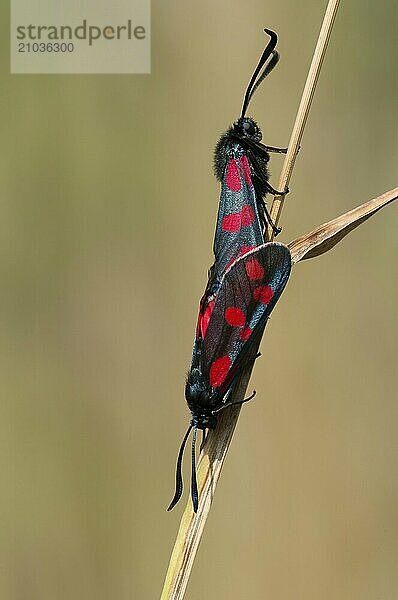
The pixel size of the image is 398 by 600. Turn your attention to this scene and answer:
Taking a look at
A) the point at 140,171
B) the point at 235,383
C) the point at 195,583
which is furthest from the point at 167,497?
the point at 235,383

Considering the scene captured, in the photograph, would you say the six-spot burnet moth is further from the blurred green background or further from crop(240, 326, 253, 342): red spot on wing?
the blurred green background

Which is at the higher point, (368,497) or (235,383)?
(235,383)

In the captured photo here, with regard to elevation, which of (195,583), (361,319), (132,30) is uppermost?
(132,30)

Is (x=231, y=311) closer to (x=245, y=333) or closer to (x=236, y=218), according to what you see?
(x=245, y=333)

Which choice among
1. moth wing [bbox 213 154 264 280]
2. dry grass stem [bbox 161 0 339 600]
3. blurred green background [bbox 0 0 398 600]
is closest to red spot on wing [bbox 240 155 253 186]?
moth wing [bbox 213 154 264 280]

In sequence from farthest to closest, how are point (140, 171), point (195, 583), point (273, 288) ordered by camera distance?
1. point (140, 171)
2. point (195, 583)
3. point (273, 288)

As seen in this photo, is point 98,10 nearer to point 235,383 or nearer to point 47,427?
point 47,427
